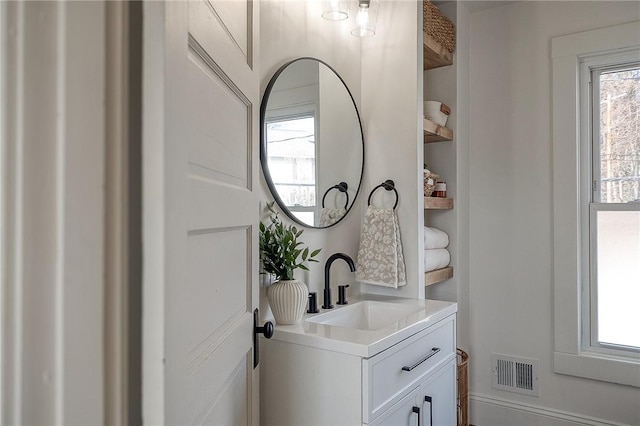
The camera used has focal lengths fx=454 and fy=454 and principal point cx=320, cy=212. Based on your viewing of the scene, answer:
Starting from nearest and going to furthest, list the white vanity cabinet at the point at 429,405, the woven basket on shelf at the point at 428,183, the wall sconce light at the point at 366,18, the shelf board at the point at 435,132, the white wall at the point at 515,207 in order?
1. the white vanity cabinet at the point at 429,405
2. the wall sconce light at the point at 366,18
3. the shelf board at the point at 435,132
4. the woven basket on shelf at the point at 428,183
5. the white wall at the point at 515,207

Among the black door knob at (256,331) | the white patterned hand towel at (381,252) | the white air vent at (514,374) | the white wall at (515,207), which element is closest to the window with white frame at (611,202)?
the white wall at (515,207)

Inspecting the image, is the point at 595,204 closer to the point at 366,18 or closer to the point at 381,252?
the point at 381,252

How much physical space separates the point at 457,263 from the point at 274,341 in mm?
1415

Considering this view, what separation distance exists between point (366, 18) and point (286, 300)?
1271 millimetres

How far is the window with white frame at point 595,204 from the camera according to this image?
7.81ft

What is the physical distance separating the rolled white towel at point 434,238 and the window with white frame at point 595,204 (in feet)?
1.98

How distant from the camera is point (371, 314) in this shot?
78.0 inches

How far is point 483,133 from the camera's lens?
8.90 feet

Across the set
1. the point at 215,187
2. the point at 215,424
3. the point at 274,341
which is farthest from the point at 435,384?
the point at 215,187

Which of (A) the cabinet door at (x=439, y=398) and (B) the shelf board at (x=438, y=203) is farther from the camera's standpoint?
(B) the shelf board at (x=438, y=203)

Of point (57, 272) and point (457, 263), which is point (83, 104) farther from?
point (457, 263)

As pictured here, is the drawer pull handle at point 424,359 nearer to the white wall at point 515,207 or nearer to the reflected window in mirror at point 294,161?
the reflected window in mirror at point 294,161

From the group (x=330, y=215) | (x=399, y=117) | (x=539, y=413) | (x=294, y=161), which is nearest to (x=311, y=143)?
(x=294, y=161)

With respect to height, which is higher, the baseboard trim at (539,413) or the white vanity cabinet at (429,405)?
the white vanity cabinet at (429,405)
